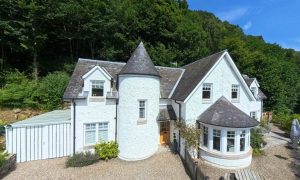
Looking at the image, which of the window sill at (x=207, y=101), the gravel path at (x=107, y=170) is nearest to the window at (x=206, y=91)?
the window sill at (x=207, y=101)

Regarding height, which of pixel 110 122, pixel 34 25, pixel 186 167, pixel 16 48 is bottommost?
pixel 186 167

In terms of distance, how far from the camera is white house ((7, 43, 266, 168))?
13641 mm

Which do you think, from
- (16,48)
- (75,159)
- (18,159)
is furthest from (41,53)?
(75,159)

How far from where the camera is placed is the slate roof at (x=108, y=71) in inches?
583

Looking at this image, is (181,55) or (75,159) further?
(181,55)

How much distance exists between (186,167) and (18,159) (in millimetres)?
13253

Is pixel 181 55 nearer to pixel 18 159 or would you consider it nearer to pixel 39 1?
pixel 39 1

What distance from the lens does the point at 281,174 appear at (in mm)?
12367

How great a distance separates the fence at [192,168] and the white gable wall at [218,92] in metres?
3.13

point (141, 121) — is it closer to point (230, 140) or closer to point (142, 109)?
point (142, 109)

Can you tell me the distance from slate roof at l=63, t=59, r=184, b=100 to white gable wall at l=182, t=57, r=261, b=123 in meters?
3.37

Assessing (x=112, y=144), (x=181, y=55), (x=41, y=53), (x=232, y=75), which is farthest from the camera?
(x=181, y=55)

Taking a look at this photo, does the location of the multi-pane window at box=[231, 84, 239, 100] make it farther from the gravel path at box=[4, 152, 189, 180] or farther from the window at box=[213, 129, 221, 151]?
the gravel path at box=[4, 152, 189, 180]

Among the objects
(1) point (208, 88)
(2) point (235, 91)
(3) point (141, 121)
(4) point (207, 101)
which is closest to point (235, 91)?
(2) point (235, 91)
